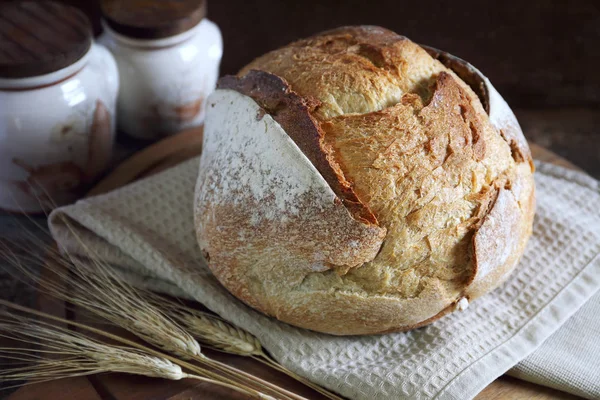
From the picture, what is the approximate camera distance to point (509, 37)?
2576mm

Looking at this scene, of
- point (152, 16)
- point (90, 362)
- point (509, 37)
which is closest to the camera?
point (90, 362)

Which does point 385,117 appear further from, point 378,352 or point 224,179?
point 378,352

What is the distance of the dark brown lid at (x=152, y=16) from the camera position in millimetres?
2086

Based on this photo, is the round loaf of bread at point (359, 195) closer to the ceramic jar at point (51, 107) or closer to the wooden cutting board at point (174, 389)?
the wooden cutting board at point (174, 389)

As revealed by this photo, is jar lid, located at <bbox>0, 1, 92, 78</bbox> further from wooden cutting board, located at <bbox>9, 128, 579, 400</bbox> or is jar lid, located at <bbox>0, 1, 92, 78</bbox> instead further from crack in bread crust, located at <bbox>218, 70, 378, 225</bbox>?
wooden cutting board, located at <bbox>9, 128, 579, 400</bbox>

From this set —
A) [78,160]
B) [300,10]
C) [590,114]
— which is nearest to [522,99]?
[590,114]

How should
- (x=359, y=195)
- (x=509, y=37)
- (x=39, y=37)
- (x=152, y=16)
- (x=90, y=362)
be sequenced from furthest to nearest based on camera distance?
(x=509, y=37) → (x=152, y=16) → (x=39, y=37) → (x=90, y=362) → (x=359, y=195)

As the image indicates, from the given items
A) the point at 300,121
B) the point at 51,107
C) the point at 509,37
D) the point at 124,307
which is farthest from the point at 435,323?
the point at 509,37

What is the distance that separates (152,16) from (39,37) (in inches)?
14.6

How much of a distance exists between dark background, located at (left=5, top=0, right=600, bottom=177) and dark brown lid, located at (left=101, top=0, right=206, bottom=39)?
0.32m

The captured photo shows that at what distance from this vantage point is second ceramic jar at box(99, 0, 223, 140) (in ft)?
6.92

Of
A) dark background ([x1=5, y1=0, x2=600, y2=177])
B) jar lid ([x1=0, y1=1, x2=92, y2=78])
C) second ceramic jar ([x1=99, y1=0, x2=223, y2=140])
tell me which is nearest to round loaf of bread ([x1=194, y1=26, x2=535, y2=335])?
jar lid ([x1=0, y1=1, x2=92, y2=78])

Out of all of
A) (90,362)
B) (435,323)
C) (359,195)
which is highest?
(359,195)

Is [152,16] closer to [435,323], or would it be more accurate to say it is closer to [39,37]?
[39,37]
